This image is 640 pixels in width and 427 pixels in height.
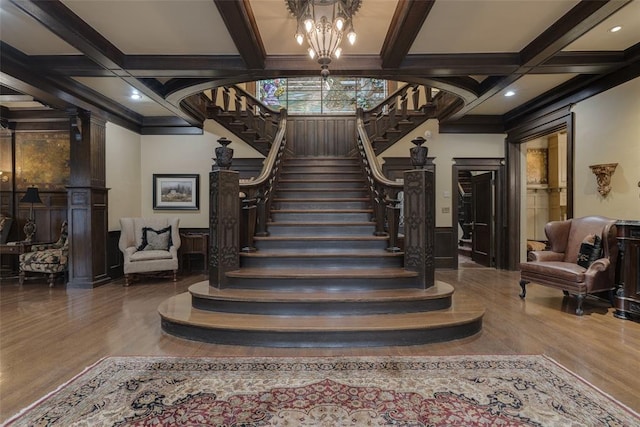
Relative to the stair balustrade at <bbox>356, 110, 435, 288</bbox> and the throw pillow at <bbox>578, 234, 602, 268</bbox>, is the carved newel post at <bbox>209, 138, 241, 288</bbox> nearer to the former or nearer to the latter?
the stair balustrade at <bbox>356, 110, 435, 288</bbox>

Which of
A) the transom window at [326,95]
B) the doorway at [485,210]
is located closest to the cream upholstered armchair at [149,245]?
the transom window at [326,95]

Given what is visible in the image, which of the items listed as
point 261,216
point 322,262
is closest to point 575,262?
point 322,262

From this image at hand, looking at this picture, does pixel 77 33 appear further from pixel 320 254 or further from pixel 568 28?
pixel 568 28

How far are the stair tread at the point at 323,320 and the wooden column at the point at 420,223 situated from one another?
50 centimetres

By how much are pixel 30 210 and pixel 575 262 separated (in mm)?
8521

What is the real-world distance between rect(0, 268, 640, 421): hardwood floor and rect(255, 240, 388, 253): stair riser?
144cm

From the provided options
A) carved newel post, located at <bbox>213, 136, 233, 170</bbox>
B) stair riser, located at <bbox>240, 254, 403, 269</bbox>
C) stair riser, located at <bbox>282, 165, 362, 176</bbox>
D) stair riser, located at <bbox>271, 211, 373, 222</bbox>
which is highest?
stair riser, located at <bbox>282, 165, 362, 176</bbox>

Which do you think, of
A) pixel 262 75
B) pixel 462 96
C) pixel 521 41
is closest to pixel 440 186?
pixel 462 96

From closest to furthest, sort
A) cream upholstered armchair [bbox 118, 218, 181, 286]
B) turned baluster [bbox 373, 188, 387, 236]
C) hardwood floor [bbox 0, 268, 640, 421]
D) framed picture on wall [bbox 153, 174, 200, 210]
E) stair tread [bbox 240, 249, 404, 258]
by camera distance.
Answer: hardwood floor [bbox 0, 268, 640, 421] → stair tread [bbox 240, 249, 404, 258] → turned baluster [bbox 373, 188, 387, 236] → cream upholstered armchair [bbox 118, 218, 181, 286] → framed picture on wall [bbox 153, 174, 200, 210]

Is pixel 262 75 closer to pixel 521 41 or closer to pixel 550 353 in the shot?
pixel 521 41

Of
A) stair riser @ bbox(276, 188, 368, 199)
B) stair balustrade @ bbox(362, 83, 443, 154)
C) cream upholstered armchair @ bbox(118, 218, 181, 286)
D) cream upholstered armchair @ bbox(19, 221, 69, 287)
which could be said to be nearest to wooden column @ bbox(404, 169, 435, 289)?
stair riser @ bbox(276, 188, 368, 199)

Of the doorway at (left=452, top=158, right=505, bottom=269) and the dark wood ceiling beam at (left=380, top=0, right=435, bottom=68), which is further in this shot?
the doorway at (left=452, top=158, right=505, bottom=269)

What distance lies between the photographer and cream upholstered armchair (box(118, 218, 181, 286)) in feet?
17.9

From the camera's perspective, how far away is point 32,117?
5887 millimetres
